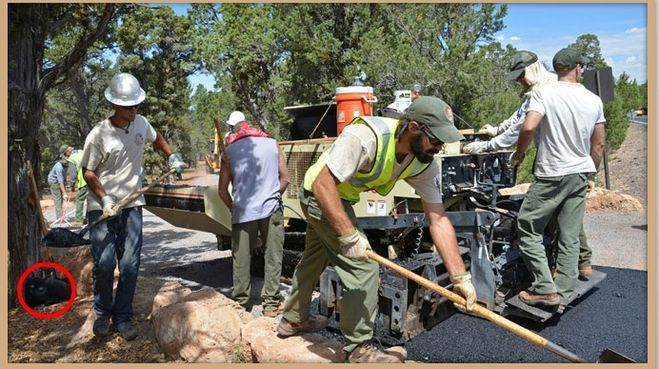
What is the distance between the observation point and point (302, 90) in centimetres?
1973

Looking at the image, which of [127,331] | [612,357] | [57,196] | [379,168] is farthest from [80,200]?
[612,357]

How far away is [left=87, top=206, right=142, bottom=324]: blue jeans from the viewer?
389 centimetres

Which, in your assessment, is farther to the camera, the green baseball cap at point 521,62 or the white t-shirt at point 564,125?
the green baseball cap at point 521,62

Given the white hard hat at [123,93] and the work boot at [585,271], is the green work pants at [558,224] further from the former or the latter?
the white hard hat at [123,93]

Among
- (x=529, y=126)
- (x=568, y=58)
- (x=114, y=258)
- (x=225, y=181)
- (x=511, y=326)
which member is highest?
(x=568, y=58)

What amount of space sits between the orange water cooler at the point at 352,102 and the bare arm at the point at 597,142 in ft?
7.34

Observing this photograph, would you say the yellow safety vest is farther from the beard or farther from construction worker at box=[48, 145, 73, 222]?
construction worker at box=[48, 145, 73, 222]

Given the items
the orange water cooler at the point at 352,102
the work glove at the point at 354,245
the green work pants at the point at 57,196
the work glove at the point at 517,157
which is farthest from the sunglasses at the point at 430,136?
the green work pants at the point at 57,196

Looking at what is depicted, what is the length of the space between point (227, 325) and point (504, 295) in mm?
2287

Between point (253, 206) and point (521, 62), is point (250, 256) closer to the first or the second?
point (253, 206)

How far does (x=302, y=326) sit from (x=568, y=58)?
2755 millimetres

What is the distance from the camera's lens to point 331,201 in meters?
2.98

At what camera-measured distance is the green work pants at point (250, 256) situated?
4539 millimetres

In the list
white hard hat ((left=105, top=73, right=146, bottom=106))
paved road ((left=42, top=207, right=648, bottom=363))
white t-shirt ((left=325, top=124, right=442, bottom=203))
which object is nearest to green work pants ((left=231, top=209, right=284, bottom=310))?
paved road ((left=42, top=207, right=648, bottom=363))
